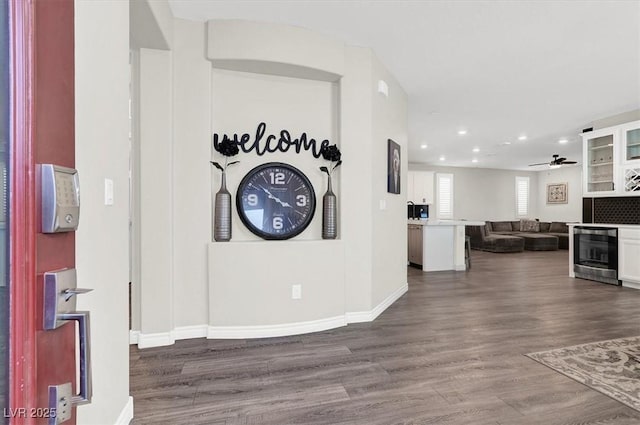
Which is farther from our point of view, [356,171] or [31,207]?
[356,171]

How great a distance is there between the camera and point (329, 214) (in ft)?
10.6

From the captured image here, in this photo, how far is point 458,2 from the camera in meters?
2.67

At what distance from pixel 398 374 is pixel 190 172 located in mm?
2276

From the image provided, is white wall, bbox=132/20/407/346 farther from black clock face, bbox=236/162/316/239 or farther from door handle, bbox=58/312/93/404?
door handle, bbox=58/312/93/404

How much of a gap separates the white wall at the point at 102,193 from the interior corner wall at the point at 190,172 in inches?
45.2

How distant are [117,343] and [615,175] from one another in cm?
685

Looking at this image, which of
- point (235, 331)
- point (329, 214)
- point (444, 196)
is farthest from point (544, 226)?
point (235, 331)

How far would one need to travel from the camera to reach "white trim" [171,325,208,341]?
2.94 m

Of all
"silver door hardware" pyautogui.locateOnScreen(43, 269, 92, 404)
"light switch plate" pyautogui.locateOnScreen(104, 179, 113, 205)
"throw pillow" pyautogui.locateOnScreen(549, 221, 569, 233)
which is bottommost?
"throw pillow" pyautogui.locateOnScreen(549, 221, 569, 233)

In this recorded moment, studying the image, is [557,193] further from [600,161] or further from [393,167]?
[393,167]

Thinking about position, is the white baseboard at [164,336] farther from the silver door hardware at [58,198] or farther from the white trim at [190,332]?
the silver door hardware at [58,198]

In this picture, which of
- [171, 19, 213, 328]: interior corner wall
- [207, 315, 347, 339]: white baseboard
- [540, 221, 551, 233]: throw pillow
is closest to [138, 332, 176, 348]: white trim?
[171, 19, 213, 328]: interior corner wall

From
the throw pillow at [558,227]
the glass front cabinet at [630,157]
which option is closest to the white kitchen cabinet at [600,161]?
the glass front cabinet at [630,157]

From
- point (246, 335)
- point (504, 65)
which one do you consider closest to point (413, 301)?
point (246, 335)
